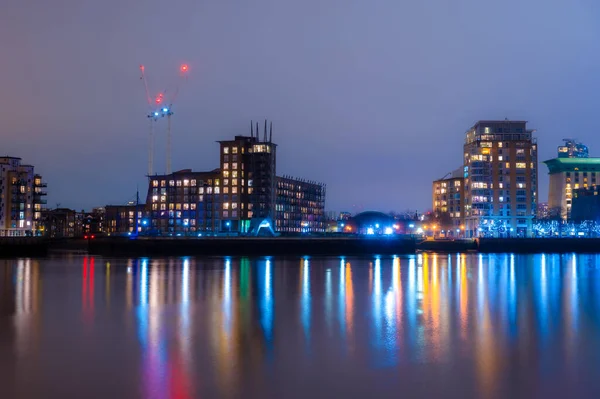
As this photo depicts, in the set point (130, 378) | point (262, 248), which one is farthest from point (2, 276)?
point (262, 248)

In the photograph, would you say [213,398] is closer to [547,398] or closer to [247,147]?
[547,398]

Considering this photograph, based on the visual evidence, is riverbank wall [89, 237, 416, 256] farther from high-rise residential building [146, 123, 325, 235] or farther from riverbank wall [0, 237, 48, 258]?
high-rise residential building [146, 123, 325, 235]

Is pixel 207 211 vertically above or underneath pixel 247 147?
underneath

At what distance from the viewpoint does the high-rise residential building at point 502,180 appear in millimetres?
173250

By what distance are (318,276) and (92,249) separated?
7426cm

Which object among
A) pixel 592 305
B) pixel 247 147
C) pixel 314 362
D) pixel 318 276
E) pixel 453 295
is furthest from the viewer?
pixel 247 147

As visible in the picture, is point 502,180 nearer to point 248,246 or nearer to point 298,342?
point 248,246

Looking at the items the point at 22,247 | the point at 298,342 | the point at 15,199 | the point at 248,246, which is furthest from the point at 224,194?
the point at 298,342

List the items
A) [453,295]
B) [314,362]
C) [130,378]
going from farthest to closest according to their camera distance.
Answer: [453,295]
[314,362]
[130,378]

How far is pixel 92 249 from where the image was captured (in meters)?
121

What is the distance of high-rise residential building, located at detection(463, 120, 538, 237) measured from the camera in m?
173

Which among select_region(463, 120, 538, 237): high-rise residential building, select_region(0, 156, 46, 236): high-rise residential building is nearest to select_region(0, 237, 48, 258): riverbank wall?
select_region(0, 156, 46, 236): high-rise residential building

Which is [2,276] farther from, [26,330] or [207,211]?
[207,211]

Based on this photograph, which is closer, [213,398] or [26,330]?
[213,398]
